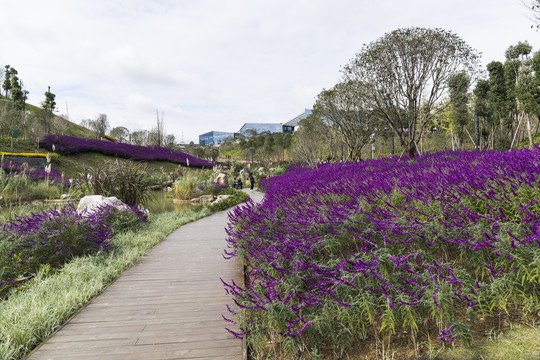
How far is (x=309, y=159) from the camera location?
22.9 m

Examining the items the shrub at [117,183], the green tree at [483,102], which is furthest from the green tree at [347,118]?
the shrub at [117,183]

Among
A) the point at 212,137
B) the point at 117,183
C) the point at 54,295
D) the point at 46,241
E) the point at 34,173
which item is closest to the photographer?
the point at 54,295

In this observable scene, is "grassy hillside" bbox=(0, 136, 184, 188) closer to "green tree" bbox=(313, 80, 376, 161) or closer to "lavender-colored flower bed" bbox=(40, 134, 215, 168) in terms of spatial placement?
"lavender-colored flower bed" bbox=(40, 134, 215, 168)

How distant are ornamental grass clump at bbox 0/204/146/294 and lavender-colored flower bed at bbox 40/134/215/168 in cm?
1794

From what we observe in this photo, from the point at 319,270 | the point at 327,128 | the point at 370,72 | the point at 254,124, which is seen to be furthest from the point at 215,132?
the point at 319,270

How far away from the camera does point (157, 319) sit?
282 cm

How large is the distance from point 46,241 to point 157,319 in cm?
281

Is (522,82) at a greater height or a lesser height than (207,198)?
greater

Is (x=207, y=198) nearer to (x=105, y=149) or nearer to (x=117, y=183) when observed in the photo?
(x=117, y=183)

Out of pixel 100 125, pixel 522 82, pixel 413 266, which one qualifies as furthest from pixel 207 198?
pixel 100 125

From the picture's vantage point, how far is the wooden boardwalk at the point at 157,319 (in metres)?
2.31

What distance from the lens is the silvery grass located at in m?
2.43

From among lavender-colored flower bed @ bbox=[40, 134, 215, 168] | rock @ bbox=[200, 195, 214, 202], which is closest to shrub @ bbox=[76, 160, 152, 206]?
rock @ bbox=[200, 195, 214, 202]

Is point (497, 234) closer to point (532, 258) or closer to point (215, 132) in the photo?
point (532, 258)
